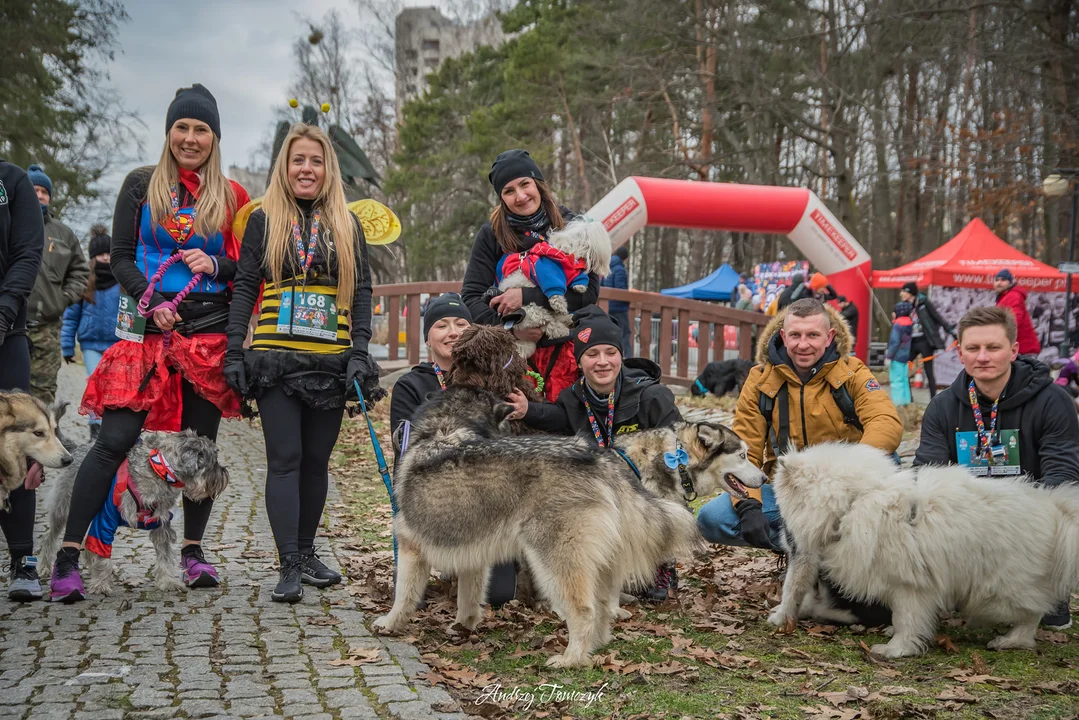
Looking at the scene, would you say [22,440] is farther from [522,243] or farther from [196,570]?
[522,243]

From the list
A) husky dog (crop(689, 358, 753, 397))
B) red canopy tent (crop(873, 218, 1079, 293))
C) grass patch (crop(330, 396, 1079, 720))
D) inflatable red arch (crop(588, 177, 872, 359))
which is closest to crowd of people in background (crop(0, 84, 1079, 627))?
grass patch (crop(330, 396, 1079, 720))

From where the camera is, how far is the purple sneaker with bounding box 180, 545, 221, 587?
4676mm

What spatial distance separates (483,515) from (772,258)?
31552 mm

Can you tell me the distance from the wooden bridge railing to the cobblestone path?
368 inches

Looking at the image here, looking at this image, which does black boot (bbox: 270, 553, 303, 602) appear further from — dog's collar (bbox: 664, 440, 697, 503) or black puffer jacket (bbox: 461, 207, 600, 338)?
dog's collar (bbox: 664, 440, 697, 503)

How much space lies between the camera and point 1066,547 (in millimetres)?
3629

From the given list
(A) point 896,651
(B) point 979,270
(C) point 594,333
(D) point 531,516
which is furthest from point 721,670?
(B) point 979,270

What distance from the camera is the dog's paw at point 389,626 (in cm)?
397

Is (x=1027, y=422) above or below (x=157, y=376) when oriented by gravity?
below

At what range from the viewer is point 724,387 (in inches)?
548

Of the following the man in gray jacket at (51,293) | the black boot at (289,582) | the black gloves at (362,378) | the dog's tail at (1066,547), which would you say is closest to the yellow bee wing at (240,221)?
the black gloves at (362,378)

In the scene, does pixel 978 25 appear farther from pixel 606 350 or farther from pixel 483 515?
pixel 483 515

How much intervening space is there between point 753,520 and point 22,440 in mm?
3568

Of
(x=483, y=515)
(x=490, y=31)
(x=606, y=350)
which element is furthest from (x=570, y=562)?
(x=490, y=31)
